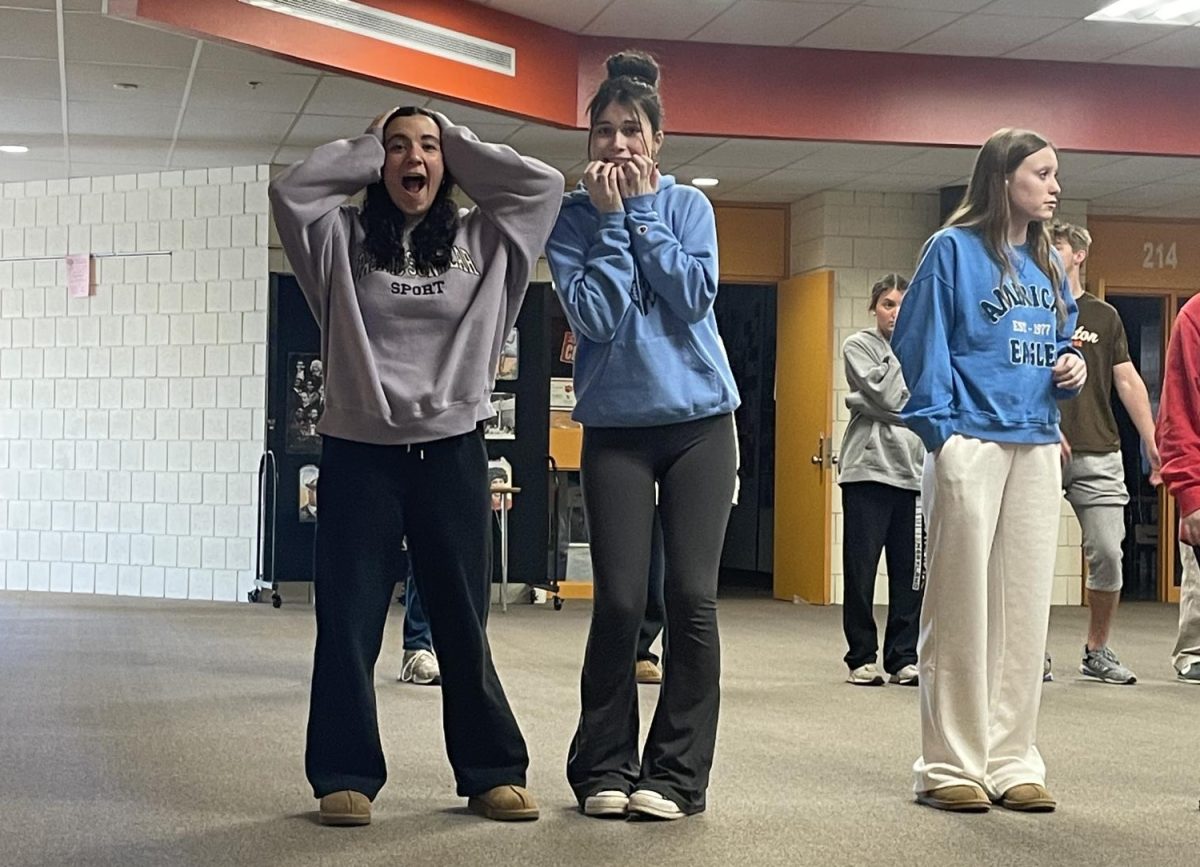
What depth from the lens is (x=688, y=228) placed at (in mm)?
3344

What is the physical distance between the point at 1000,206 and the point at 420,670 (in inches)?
111

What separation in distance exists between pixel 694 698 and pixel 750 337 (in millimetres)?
10133

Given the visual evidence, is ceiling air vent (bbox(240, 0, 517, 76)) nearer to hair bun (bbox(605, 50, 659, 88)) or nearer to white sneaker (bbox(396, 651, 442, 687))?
white sneaker (bbox(396, 651, 442, 687))

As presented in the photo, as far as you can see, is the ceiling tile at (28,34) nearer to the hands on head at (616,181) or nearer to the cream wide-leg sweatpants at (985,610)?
the hands on head at (616,181)

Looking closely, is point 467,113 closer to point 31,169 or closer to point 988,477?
point 31,169

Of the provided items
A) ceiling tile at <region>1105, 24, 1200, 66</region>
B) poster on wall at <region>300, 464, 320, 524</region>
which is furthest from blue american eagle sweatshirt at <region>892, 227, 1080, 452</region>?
poster on wall at <region>300, 464, 320, 524</region>

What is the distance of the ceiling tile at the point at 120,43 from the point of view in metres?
7.27

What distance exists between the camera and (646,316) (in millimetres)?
3270

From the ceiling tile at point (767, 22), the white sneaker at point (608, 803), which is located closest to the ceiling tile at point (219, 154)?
the ceiling tile at point (767, 22)

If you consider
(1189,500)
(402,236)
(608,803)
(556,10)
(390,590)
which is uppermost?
(556,10)

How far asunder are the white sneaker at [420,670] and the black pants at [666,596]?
240 cm

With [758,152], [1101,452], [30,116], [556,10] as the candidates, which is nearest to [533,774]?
[1101,452]

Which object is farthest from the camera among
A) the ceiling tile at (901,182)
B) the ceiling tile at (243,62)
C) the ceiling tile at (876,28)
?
the ceiling tile at (901,182)

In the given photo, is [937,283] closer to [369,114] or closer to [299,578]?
[369,114]
